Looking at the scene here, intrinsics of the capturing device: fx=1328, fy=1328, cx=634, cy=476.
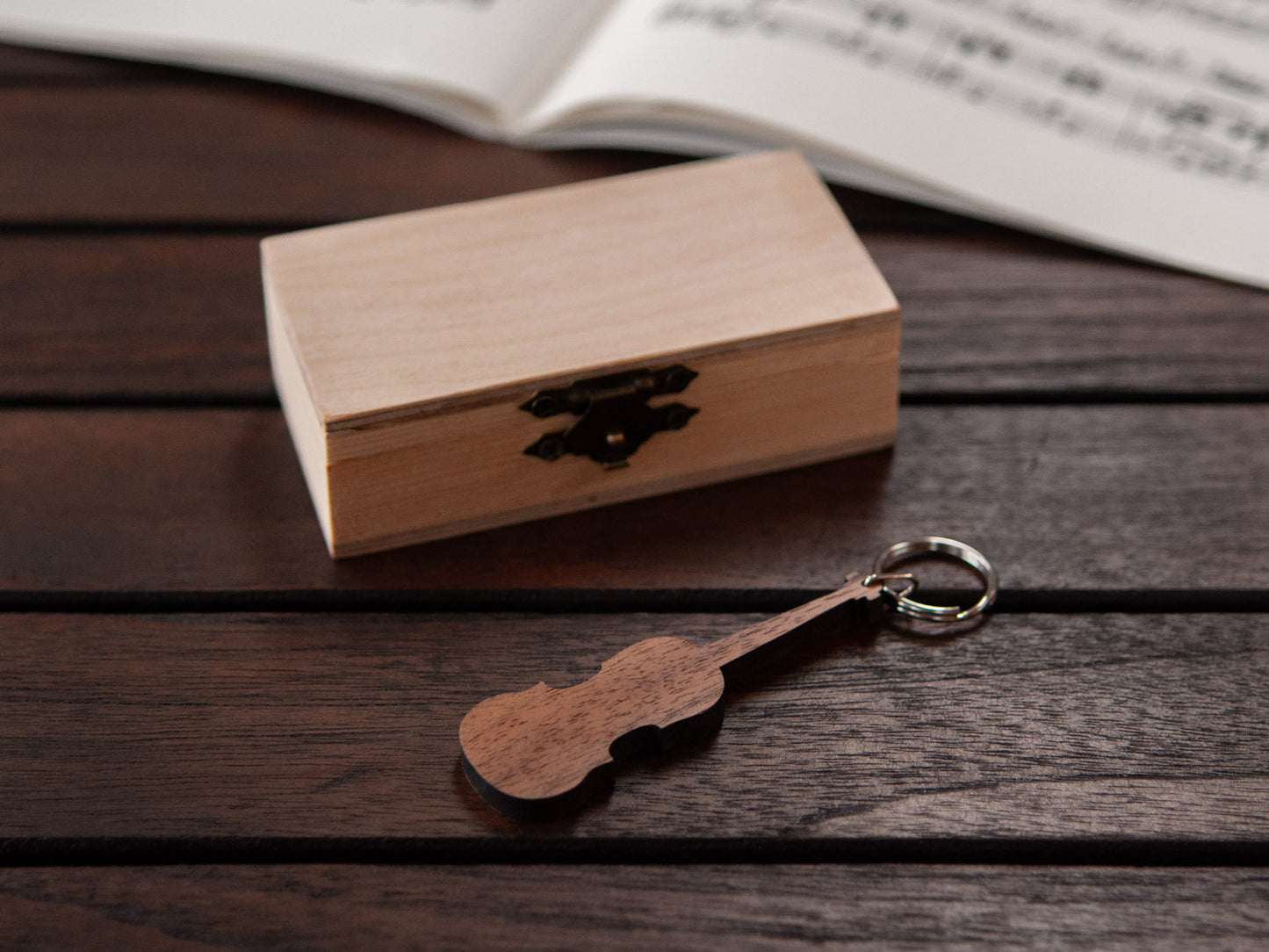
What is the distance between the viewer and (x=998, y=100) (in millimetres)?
1182

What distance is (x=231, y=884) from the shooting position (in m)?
0.65

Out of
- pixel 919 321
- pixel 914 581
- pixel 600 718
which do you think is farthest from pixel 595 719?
pixel 919 321

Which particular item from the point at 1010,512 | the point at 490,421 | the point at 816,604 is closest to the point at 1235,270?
the point at 1010,512

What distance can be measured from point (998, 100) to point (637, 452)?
56 centimetres

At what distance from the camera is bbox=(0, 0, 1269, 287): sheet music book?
1.11m

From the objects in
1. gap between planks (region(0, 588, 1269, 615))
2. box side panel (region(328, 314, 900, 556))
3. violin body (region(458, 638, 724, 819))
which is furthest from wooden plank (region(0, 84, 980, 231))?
violin body (region(458, 638, 724, 819))

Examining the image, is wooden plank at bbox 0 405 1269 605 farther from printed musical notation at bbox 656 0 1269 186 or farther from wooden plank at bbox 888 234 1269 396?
printed musical notation at bbox 656 0 1269 186

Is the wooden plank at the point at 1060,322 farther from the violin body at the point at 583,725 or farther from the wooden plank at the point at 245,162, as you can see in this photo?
the violin body at the point at 583,725

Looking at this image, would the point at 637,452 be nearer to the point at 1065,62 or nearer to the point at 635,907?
the point at 635,907

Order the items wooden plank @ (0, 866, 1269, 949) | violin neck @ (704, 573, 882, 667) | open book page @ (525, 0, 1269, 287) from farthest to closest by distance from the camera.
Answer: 1. open book page @ (525, 0, 1269, 287)
2. violin neck @ (704, 573, 882, 667)
3. wooden plank @ (0, 866, 1269, 949)

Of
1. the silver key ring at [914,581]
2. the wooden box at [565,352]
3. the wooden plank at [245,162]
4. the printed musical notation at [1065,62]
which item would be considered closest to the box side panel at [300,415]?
the wooden box at [565,352]

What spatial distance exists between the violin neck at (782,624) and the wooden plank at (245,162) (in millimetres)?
425

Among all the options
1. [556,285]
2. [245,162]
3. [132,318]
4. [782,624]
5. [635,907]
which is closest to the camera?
[635,907]

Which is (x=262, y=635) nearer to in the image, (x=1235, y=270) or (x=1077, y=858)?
(x=1077, y=858)
